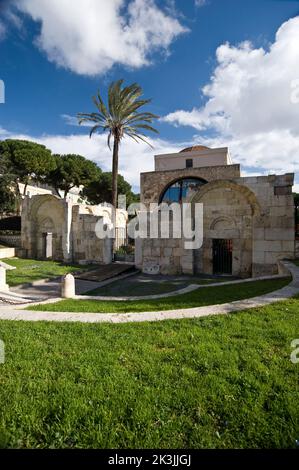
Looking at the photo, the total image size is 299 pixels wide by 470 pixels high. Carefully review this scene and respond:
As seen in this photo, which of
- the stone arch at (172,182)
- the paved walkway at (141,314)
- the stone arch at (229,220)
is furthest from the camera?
the stone arch at (172,182)

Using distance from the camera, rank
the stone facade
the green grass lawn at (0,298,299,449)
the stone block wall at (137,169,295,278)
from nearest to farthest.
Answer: the green grass lawn at (0,298,299,449), the stone block wall at (137,169,295,278), the stone facade

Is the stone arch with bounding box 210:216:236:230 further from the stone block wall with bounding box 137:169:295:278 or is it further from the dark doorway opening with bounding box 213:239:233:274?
the dark doorway opening with bounding box 213:239:233:274

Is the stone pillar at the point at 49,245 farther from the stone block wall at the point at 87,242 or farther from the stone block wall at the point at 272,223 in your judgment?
the stone block wall at the point at 272,223

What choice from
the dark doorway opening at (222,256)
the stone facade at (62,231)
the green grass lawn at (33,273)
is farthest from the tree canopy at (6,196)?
the dark doorway opening at (222,256)

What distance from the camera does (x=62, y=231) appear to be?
1977cm

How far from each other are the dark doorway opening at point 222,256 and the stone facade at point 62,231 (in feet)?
26.1

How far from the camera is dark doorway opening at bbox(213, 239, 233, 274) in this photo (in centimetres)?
1368

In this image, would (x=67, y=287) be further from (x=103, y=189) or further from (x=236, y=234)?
(x=103, y=189)

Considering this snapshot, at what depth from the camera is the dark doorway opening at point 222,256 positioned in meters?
13.7

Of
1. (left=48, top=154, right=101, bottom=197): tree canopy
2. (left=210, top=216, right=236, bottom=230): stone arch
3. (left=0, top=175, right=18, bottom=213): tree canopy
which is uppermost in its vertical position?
(left=48, top=154, right=101, bottom=197): tree canopy

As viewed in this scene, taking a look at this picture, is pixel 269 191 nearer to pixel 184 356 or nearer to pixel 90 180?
pixel 184 356

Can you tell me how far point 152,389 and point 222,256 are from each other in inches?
468

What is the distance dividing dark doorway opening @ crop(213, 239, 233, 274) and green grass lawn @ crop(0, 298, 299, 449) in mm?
9423

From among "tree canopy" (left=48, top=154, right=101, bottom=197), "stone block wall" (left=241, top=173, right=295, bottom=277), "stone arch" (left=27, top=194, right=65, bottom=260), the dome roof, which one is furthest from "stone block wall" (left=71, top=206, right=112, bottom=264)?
"tree canopy" (left=48, top=154, right=101, bottom=197)
